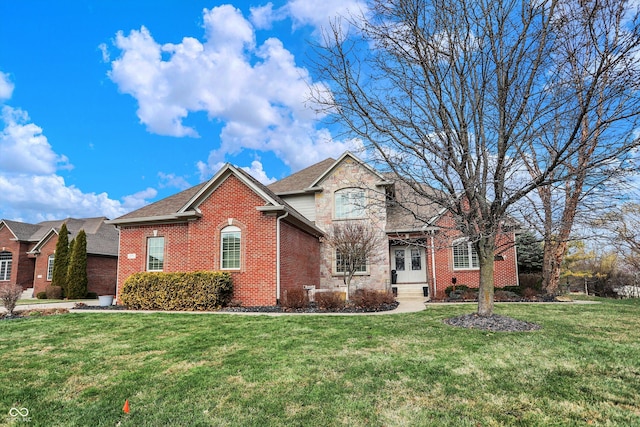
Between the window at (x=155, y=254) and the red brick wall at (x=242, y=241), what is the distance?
38 centimetres

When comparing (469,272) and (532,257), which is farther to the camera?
(532,257)

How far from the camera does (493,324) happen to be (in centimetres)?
821

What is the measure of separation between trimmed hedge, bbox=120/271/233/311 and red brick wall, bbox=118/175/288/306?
2.86 feet

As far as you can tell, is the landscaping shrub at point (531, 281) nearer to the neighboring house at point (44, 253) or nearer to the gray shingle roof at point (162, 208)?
the gray shingle roof at point (162, 208)

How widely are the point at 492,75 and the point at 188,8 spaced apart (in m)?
9.89

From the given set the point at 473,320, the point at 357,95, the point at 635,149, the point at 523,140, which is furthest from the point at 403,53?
the point at 473,320

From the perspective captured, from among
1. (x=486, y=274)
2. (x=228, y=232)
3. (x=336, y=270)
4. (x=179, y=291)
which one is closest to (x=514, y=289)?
(x=336, y=270)

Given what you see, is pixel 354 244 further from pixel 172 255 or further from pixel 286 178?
pixel 286 178

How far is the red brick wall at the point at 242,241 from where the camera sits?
14.0m

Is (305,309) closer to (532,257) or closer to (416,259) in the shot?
(416,259)

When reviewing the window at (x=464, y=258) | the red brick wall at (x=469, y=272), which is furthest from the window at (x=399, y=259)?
the window at (x=464, y=258)

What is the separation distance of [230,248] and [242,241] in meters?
0.67

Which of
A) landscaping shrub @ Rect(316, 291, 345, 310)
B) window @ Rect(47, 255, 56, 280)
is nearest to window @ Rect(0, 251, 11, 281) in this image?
window @ Rect(47, 255, 56, 280)

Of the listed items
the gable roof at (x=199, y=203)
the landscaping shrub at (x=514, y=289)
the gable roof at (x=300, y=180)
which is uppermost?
the gable roof at (x=300, y=180)
